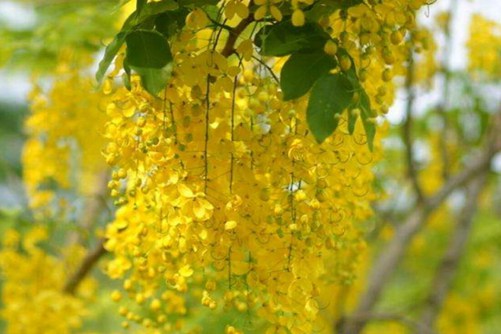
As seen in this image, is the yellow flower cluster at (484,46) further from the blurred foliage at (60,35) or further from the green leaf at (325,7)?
the green leaf at (325,7)

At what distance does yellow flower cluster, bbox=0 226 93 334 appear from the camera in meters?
2.99

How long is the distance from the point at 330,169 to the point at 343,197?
154 millimetres

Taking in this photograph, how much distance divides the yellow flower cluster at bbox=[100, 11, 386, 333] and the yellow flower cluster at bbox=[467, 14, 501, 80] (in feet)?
8.86

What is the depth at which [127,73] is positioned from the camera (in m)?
1.41

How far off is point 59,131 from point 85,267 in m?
0.75

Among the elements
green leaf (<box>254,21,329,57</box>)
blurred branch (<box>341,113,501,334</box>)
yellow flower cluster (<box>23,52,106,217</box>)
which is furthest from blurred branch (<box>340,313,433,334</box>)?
green leaf (<box>254,21,329,57</box>)

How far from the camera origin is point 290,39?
1.35 m

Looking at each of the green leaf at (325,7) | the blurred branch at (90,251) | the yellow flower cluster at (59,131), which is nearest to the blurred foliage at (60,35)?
the yellow flower cluster at (59,131)

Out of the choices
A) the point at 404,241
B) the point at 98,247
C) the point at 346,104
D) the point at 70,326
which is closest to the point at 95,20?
the point at 98,247

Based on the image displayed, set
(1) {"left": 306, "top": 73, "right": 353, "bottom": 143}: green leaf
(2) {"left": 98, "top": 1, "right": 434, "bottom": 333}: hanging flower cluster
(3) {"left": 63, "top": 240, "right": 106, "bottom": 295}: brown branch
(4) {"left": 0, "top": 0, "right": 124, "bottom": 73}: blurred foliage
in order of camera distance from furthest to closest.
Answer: (4) {"left": 0, "top": 0, "right": 124, "bottom": 73}: blurred foliage
(3) {"left": 63, "top": 240, "right": 106, "bottom": 295}: brown branch
(2) {"left": 98, "top": 1, "right": 434, "bottom": 333}: hanging flower cluster
(1) {"left": 306, "top": 73, "right": 353, "bottom": 143}: green leaf

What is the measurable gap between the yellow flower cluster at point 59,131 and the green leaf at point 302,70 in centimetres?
187

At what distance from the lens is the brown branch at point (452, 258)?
3.86 m

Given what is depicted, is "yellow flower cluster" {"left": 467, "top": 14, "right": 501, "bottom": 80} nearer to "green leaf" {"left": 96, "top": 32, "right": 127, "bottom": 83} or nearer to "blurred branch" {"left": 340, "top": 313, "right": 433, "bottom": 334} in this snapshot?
"blurred branch" {"left": 340, "top": 313, "right": 433, "bottom": 334}

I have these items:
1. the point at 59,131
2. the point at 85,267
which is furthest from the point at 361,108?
the point at 59,131
